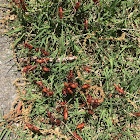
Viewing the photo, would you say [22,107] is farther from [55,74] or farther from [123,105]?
[123,105]

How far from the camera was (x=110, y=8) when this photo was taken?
2.86m

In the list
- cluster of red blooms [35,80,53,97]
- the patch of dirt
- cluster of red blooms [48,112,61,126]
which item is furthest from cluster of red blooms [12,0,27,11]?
cluster of red blooms [48,112,61,126]

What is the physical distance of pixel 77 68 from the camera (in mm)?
2805

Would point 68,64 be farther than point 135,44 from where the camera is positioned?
No

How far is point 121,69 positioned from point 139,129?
972mm

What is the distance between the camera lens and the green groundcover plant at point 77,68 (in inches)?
108

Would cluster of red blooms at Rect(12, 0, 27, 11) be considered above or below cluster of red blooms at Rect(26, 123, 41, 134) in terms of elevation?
above

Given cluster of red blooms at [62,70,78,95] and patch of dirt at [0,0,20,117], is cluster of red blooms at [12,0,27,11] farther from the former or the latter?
cluster of red blooms at [62,70,78,95]

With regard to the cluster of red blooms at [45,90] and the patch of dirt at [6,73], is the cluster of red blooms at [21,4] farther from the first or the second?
the cluster of red blooms at [45,90]

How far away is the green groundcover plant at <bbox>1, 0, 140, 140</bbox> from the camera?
2.75m

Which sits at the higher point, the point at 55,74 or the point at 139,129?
the point at 55,74

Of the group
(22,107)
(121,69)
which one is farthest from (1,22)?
(121,69)

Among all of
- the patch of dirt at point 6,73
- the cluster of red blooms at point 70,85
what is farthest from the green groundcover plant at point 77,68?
the patch of dirt at point 6,73

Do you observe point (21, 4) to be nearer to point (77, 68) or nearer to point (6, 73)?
point (6, 73)
